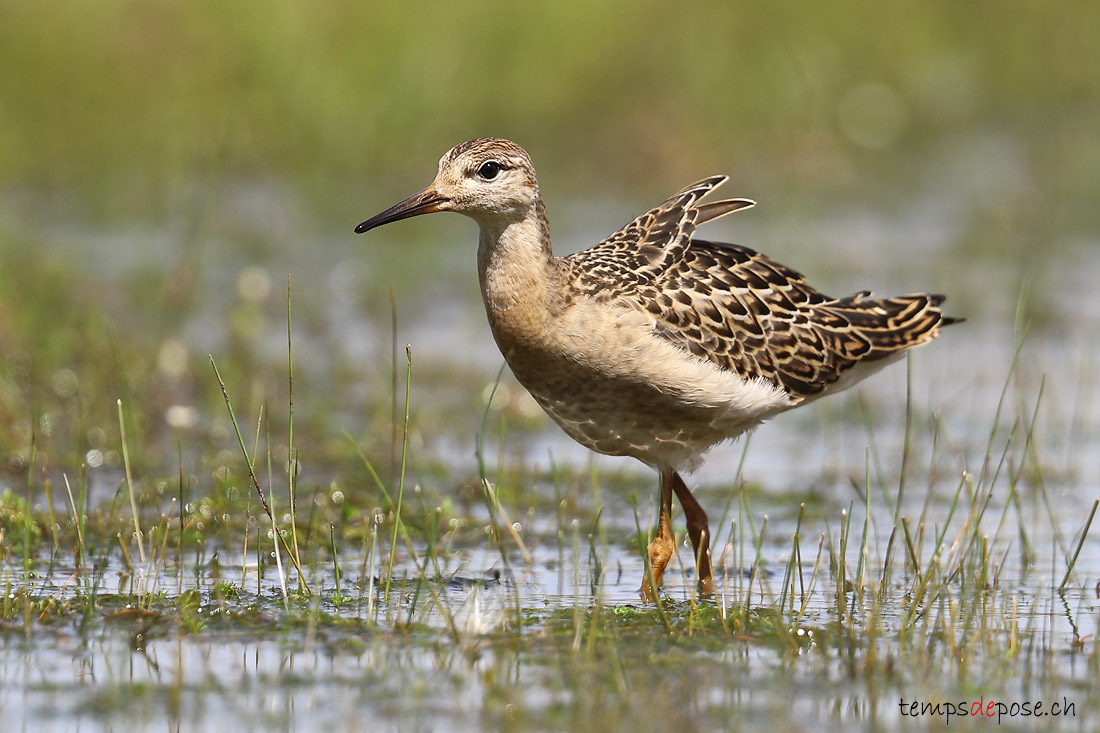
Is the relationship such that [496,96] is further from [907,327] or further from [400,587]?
[400,587]

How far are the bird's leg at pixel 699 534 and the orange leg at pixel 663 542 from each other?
66mm

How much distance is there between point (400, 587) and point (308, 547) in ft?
2.68

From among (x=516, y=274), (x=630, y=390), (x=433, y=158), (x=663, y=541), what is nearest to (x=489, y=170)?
(x=516, y=274)

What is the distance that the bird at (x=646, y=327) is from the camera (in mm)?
6883

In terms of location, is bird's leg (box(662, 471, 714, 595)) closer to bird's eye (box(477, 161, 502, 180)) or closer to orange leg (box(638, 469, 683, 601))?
orange leg (box(638, 469, 683, 601))

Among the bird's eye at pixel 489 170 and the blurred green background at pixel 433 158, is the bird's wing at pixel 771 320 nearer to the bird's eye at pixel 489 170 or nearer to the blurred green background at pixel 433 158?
the bird's eye at pixel 489 170

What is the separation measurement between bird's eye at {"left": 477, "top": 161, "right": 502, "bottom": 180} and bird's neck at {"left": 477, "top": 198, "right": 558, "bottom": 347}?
0.19m

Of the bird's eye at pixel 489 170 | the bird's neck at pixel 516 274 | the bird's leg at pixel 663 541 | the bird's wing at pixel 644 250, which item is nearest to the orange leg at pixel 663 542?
the bird's leg at pixel 663 541

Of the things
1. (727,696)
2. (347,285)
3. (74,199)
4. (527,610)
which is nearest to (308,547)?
(527,610)

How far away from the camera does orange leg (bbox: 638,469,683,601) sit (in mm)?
7199

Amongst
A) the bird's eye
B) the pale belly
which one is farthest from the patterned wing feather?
the bird's eye

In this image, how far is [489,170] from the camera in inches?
273

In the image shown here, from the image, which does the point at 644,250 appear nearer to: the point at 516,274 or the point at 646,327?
the point at 646,327

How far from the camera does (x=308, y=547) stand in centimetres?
740
